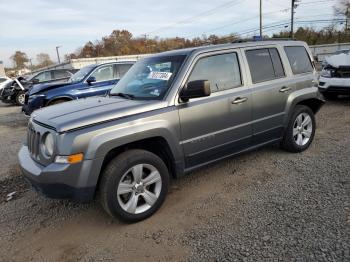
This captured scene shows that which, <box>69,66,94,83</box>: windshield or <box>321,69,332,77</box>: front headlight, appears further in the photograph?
<box>69,66,94,83</box>: windshield

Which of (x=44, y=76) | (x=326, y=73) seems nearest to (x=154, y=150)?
(x=326, y=73)

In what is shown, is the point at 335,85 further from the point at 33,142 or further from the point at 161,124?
the point at 33,142

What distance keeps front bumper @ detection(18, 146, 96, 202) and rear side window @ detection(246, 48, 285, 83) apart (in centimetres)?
262

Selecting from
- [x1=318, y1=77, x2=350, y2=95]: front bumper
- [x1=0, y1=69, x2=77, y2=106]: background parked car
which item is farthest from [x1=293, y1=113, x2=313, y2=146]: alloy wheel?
[x1=0, y1=69, x2=77, y2=106]: background parked car

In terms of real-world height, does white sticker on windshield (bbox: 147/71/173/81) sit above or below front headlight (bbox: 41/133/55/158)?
above

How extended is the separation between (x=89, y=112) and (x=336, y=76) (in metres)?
7.61

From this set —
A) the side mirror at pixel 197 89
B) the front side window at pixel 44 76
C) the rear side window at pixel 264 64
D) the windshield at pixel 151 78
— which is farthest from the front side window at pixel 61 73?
the side mirror at pixel 197 89

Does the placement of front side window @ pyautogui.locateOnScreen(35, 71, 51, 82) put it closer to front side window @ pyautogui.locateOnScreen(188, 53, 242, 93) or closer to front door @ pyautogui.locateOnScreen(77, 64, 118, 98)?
front door @ pyautogui.locateOnScreen(77, 64, 118, 98)

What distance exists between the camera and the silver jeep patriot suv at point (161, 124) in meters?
3.22

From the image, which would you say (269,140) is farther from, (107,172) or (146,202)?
(107,172)

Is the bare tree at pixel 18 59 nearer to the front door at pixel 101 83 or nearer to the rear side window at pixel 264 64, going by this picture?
the front door at pixel 101 83

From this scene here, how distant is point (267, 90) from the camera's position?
4.64 metres

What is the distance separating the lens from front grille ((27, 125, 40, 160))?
350cm

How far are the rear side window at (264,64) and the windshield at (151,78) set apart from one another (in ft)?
3.59
